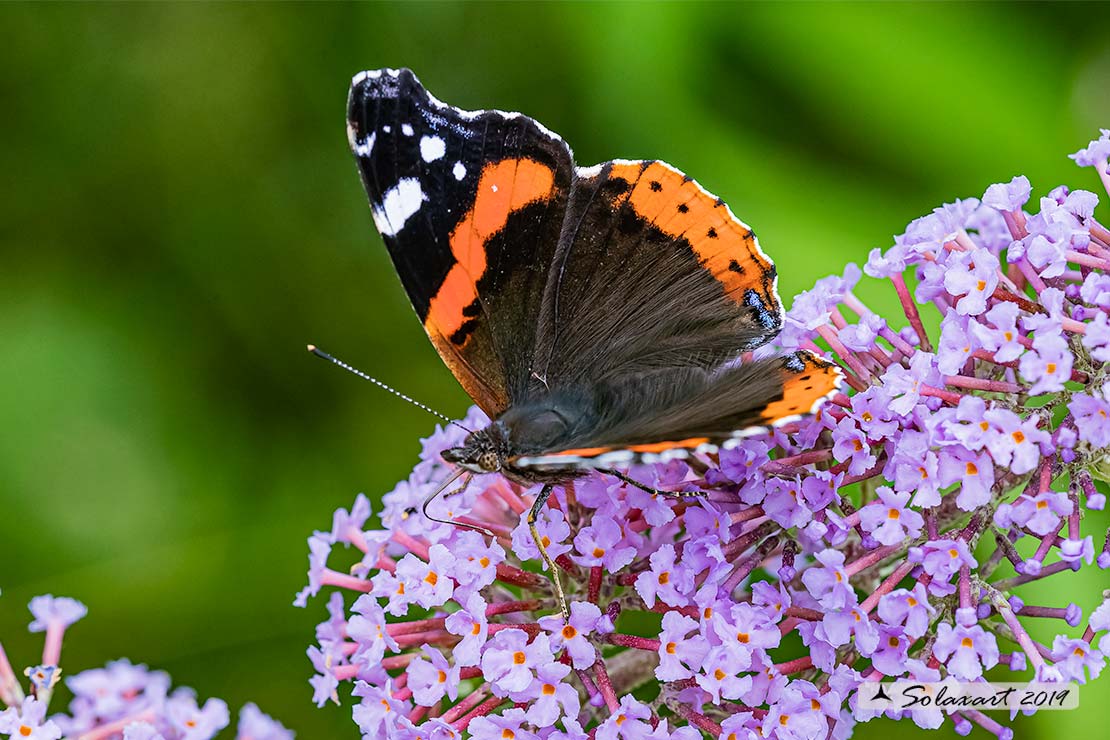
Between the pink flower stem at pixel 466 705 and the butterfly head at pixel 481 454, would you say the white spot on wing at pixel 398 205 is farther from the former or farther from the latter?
the pink flower stem at pixel 466 705

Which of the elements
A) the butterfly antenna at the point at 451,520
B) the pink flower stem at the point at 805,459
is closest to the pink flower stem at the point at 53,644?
the butterfly antenna at the point at 451,520

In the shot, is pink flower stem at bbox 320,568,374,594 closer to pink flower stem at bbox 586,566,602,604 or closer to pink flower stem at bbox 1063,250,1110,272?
pink flower stem at bbox 586,566,602,604

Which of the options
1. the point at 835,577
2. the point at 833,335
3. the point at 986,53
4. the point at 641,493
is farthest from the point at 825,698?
the point at 986,53

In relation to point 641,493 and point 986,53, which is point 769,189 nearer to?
point 986,53

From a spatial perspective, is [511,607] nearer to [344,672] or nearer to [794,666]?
[344,672]

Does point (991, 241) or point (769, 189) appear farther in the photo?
point (769, 189)

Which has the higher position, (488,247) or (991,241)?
(488,247)

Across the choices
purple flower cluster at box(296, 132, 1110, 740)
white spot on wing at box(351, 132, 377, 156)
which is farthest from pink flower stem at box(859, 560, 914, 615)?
white spot on wing at box(351, 132, 377, 156)
